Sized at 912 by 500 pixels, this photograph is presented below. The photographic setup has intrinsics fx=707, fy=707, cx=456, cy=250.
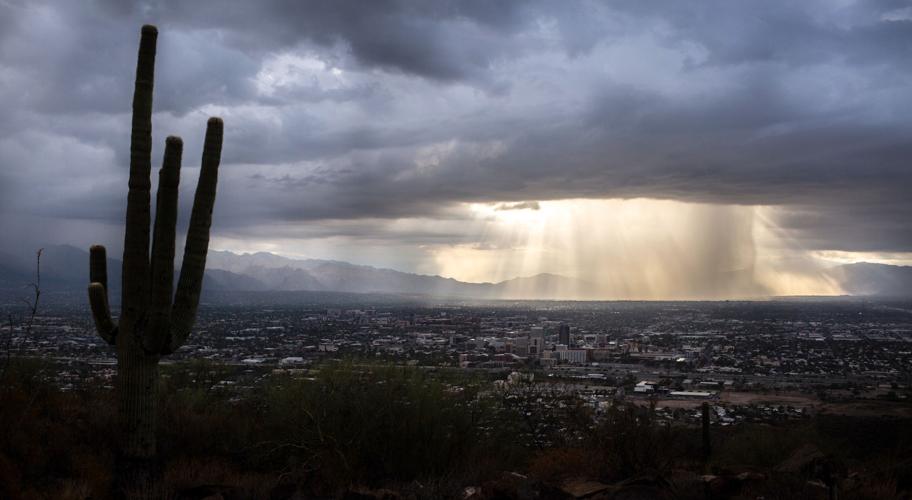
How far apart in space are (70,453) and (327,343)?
124 ft

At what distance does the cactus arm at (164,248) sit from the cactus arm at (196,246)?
24 cm

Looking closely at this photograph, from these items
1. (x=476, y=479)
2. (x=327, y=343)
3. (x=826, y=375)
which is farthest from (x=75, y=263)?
(x=476, y=479)

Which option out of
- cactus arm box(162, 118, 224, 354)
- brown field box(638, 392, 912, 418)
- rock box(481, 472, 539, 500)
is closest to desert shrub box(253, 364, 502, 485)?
rock box(481, 472, 539, 500)

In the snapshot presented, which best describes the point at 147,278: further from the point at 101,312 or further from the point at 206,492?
the point at 206,492

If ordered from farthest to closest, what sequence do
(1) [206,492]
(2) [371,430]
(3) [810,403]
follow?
1. (3) [810,403]
2. (2) [371,430]
3. (1) [206,492]

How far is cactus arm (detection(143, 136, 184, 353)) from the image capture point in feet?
39.2

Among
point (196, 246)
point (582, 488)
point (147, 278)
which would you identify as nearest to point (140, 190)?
point (196, 246)

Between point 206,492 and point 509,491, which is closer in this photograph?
point 509,491

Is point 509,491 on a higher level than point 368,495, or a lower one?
higher

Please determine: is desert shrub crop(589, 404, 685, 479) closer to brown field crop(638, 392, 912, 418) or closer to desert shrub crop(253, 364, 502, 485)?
desert shrub crop(253, 364, 502, 485)

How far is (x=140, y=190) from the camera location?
12.4 m

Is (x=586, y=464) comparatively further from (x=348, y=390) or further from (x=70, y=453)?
(x=70, y=453)

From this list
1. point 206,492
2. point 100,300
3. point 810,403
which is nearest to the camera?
point 206,492

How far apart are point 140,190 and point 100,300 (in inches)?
79.3
